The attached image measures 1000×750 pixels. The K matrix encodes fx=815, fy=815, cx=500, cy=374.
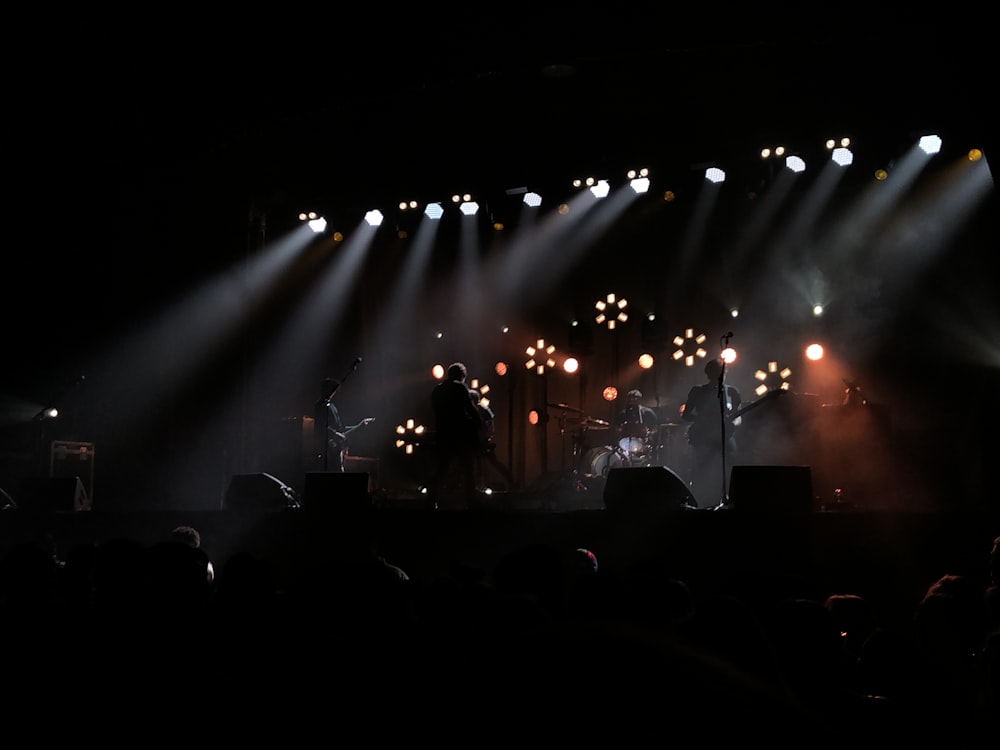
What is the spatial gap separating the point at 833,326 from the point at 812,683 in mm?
13608

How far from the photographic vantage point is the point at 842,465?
1033 cm

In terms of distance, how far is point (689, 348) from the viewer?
52.8ft

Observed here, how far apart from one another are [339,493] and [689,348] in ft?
32.6

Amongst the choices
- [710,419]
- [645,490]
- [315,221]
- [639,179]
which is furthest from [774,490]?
[315,221]

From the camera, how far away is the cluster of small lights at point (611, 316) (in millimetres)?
16516

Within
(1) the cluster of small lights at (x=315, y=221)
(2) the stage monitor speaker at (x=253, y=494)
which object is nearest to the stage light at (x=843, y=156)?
(1) the cluster of small lights at (x=315, y=221)

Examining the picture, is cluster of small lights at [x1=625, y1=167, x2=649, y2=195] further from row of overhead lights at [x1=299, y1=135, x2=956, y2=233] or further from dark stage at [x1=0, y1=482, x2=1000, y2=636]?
dark stage at [x1=0, y1=482, x2=1000, y2=636]

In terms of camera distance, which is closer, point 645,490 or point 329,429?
point 645,490

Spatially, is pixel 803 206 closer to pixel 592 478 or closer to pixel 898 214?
pixel 898 214

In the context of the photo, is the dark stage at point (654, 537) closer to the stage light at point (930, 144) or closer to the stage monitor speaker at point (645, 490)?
the stage monitor speaker at point (645, 490)

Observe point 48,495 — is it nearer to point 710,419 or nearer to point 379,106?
point 379,106

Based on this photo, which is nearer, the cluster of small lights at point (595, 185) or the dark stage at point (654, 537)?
the dark stage at point (654, 537)

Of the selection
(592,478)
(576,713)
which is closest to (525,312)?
(592,478)

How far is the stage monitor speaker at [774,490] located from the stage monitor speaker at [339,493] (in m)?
3.45
